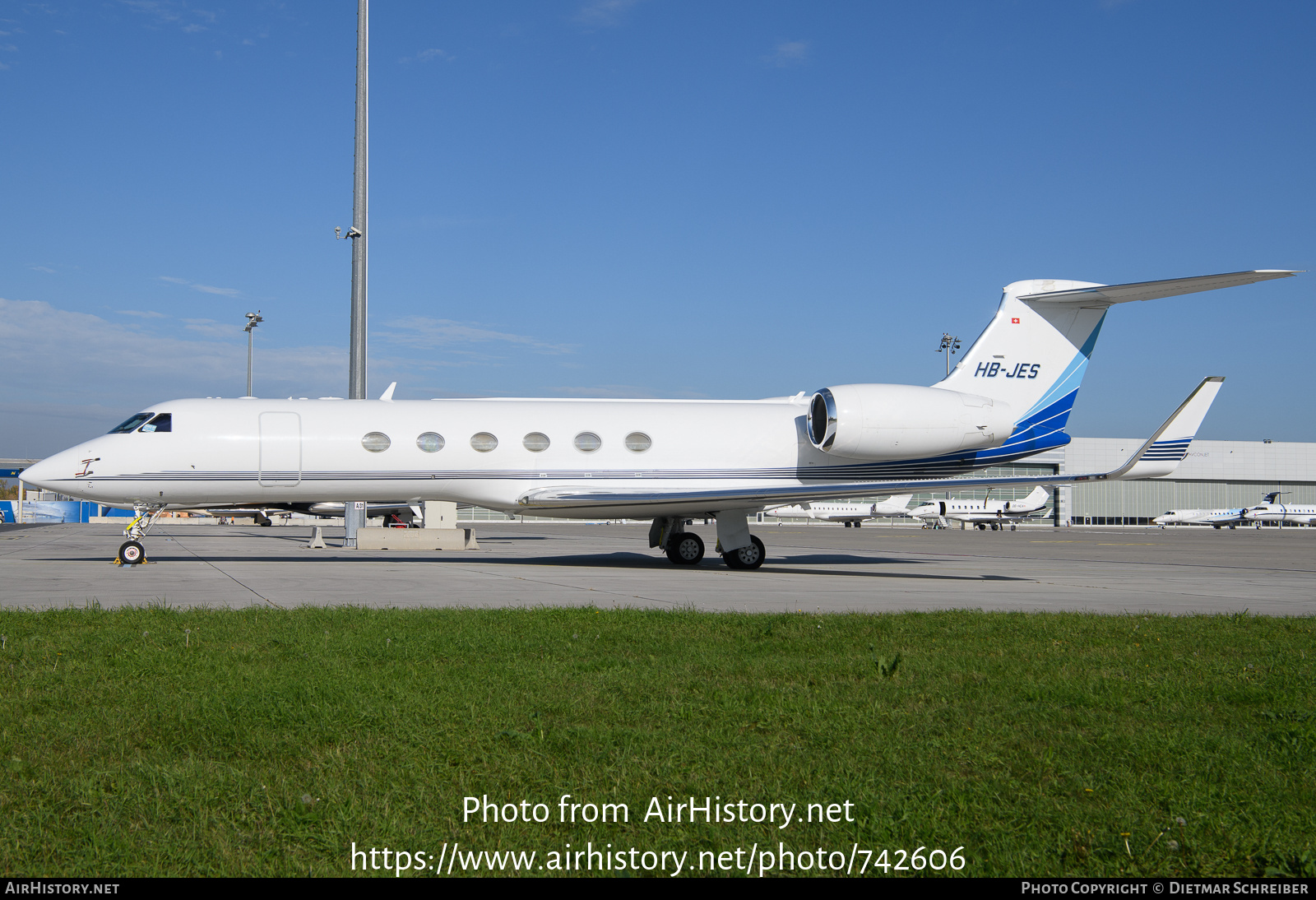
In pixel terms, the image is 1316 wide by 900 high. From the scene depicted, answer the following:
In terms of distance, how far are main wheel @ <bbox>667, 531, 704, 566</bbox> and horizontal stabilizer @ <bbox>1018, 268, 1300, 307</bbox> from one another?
8234 millimetres

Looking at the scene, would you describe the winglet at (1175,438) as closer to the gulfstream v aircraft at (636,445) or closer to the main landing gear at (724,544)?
the gulfstream v aircraft at (636,445)

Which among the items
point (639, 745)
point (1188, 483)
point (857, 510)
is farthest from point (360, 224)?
point (1188, 483)

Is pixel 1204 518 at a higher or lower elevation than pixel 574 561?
lower

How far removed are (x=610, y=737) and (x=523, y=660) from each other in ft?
6.80

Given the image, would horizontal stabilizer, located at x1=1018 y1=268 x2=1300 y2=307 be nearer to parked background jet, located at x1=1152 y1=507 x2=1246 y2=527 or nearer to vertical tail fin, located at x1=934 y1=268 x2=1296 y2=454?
vertical tail fin, located at x1=934 y1=268 x2=1296 y2=454

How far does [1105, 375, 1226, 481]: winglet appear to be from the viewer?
50.5ft

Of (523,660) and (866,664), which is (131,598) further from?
(866,664)

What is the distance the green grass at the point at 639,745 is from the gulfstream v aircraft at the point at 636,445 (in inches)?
382

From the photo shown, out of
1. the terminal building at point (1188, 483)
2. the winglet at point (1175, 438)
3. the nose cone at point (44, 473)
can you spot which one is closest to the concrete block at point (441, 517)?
the nose cone at point (44, 473)

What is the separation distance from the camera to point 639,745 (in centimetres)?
452

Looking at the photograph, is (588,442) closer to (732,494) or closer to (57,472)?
(732,494)

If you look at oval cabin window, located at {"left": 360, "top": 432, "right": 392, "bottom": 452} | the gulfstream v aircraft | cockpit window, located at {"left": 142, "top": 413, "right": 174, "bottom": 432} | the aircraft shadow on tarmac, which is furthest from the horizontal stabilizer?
cockpit window, located at {"left": 142, "top": 413, "right": 174, "bottom": 432}

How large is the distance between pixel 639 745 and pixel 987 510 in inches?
2912

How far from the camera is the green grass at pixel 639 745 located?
352 centimetres
